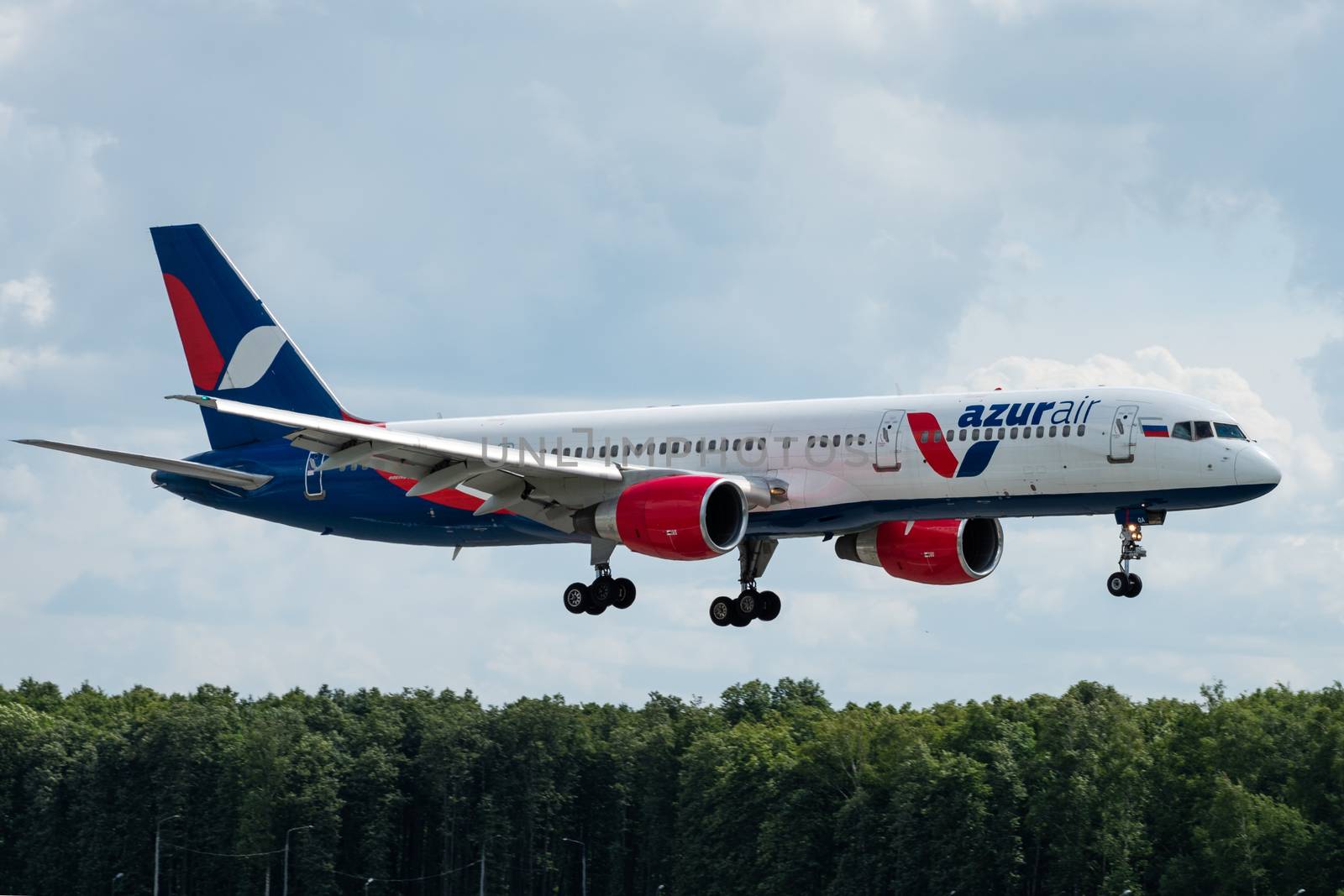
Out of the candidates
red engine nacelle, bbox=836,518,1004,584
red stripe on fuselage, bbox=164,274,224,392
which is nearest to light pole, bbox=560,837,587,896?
red stripe on fuselage, bbox=164,274,224,392

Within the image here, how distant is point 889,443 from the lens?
53.5 metres

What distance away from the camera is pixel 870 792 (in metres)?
126

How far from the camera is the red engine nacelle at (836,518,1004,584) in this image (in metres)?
59.3

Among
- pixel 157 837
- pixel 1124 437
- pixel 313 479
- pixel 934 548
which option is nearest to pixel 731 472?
pixel 934 548

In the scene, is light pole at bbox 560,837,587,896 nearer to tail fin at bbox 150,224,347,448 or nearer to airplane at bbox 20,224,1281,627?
tail fin at bbox 150,224,347,448

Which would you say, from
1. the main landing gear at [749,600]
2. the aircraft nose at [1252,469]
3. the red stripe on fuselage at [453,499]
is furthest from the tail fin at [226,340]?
the aircraft nose at [1252,469]

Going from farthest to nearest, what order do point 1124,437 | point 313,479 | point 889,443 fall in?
point 313,479
point 889,443
point 1124,437

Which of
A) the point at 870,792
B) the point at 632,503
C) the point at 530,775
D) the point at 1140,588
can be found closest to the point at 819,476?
the point at 632,503

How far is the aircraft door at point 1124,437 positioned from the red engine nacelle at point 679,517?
33.0 ft

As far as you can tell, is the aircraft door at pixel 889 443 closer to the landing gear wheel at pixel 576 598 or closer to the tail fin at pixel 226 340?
the landing gear wheel at pixel 576 598

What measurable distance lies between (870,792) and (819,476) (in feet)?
246

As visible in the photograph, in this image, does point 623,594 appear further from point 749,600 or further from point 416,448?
point 416,448

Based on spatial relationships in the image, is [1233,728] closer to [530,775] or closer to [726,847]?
[726,847]

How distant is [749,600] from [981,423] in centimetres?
1040
